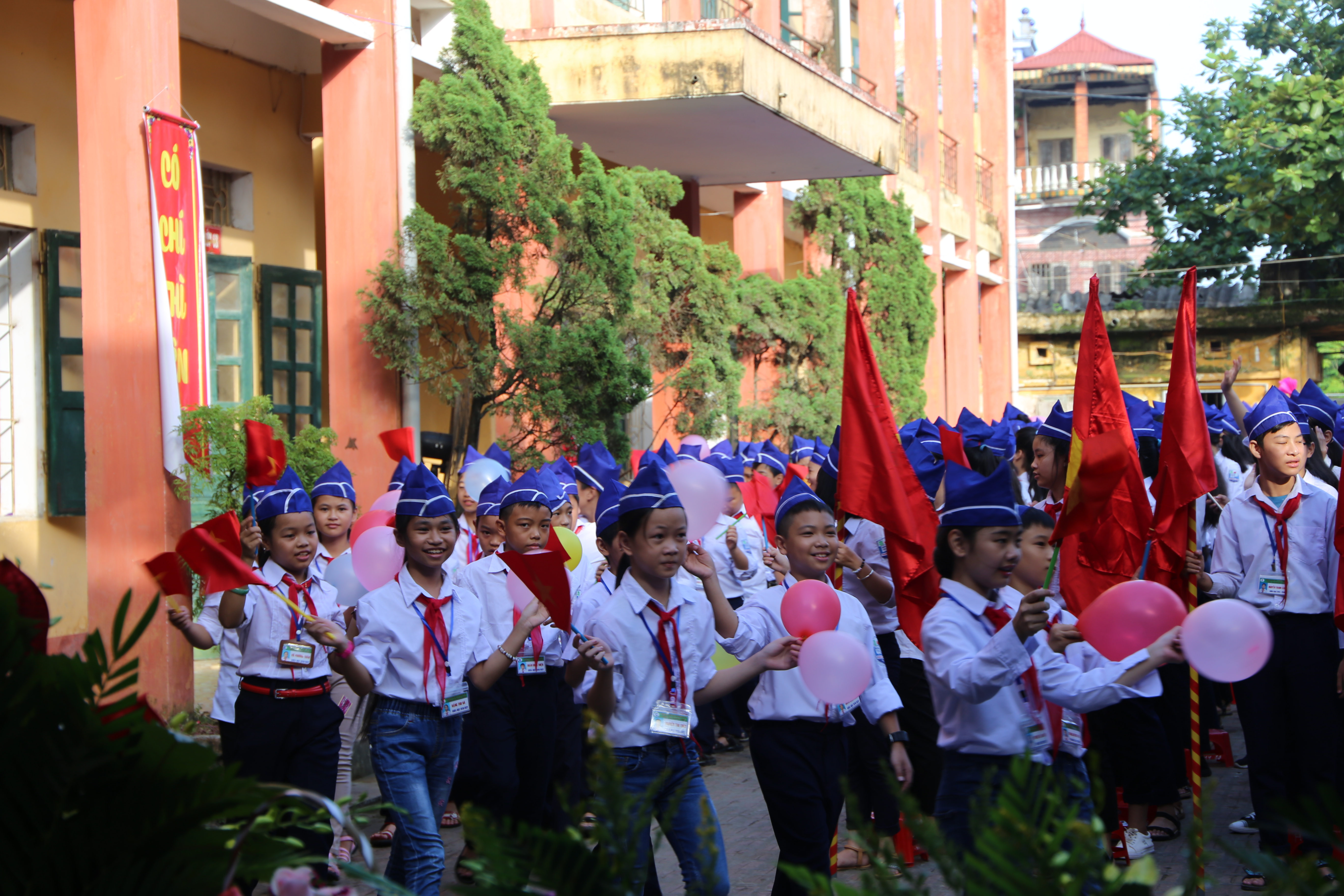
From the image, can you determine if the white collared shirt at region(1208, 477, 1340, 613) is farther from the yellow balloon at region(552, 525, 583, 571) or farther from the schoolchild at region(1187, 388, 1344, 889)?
the yellow balloon at region(552, 525, 583, 571)

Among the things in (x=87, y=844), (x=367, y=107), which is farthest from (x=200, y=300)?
(x=87, y=844)

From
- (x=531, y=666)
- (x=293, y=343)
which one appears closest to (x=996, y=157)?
(x=293, y=343)

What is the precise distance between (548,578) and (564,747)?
2.31 m

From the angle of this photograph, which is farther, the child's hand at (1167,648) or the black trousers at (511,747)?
the black trousers at (511,747)

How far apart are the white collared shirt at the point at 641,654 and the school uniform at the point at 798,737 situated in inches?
9.3

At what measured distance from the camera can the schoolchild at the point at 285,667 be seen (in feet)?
16.3

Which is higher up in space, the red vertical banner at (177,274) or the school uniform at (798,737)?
the red vertical banner at (177,274)

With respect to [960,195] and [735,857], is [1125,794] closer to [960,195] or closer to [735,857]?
[735,857]

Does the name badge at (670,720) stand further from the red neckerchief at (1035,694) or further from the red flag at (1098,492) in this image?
the red flag at (1098,492)

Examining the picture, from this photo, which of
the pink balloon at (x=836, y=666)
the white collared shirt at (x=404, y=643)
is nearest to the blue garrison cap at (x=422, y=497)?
the white collared shirt at (x=404, y=643)

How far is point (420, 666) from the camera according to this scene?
4.63 metres

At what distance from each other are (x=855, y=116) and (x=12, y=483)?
28.7ft

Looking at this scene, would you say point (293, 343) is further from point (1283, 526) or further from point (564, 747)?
point (1283, 526)

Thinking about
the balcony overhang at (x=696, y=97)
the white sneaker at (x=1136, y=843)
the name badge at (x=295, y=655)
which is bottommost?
the white sneaker at (x=1136, y=843)
